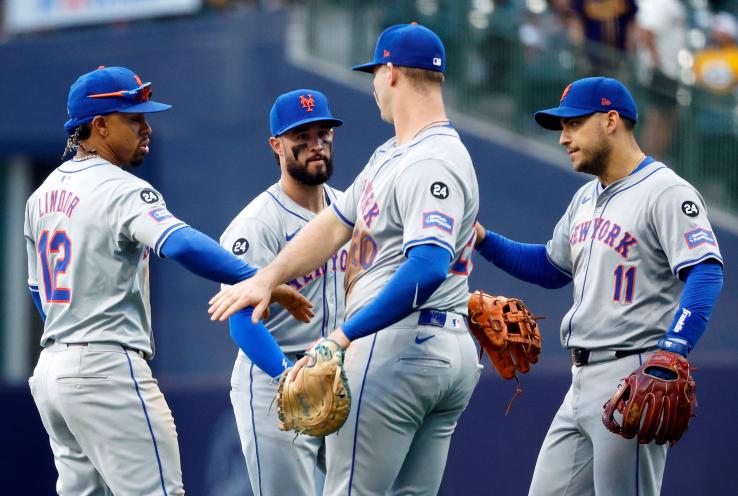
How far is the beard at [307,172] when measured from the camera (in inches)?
215

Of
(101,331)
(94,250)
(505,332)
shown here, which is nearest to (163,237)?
(94,250)

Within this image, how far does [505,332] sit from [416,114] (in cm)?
108

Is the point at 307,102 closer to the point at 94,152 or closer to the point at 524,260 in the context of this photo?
the point at 94,152

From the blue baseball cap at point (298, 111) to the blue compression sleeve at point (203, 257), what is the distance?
3.66ft

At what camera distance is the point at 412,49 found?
4.45 metres

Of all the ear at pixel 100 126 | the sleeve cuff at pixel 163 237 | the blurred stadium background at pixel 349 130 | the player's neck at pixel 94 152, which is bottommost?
the blurred stadium background at pixel 349 130

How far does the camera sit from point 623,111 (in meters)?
4.96

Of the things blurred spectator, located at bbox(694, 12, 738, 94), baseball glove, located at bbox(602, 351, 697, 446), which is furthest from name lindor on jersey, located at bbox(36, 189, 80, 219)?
blurred spectator, located at bbox(694, 12, 738, 94)

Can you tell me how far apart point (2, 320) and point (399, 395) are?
9.03 m

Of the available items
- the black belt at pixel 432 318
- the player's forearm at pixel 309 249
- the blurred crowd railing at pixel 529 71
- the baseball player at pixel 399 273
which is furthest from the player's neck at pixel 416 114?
the blurred crowd railing at pixel 529 71

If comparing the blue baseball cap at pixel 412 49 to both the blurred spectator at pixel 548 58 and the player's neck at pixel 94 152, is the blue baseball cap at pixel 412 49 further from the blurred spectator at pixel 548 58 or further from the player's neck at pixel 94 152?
the blurred spectator at pixel 548 58

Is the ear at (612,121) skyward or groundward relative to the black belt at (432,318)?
skyward

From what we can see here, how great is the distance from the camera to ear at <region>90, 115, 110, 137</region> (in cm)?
491

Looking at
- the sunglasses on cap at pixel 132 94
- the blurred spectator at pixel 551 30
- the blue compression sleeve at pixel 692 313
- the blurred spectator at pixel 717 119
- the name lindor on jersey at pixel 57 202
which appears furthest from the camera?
the blurred spectator at pixel 551 30
